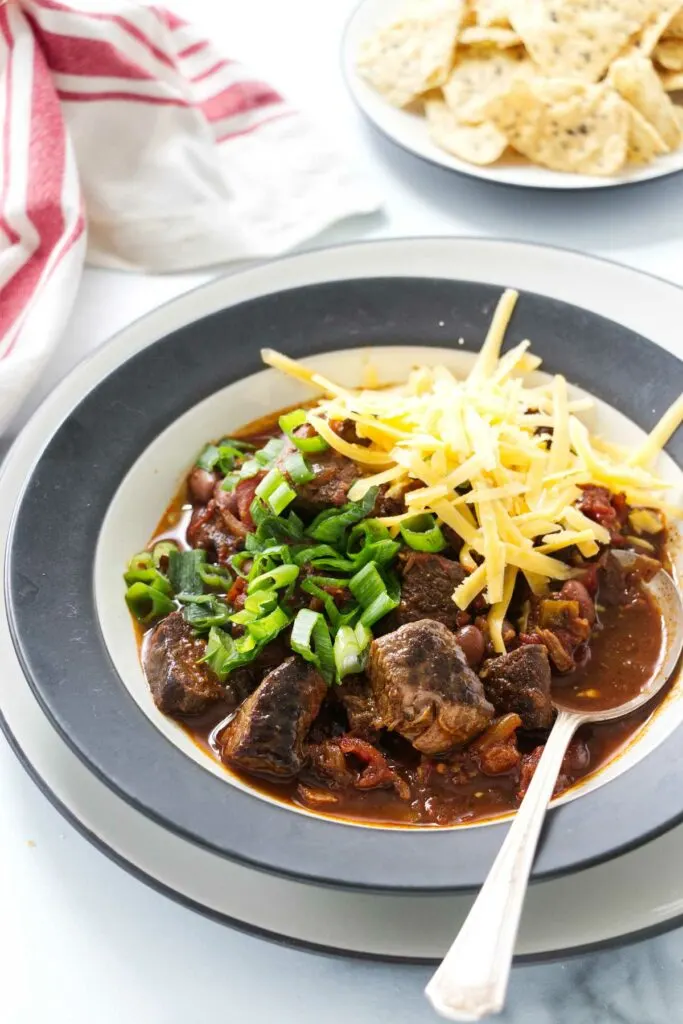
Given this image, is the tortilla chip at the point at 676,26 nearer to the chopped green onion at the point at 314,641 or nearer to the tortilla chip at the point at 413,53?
the tortilla chip at the point at 413,53

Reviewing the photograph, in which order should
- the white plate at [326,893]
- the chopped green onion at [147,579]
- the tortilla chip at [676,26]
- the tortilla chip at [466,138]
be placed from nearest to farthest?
the white plate at [326,893]
the chopped green onion at [147,579]
the tortilla chip at [466,138]
the tortilla chip at [676,26]

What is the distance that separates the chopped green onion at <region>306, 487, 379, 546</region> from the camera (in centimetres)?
338

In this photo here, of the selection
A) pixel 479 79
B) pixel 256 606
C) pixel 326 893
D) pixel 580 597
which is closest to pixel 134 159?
pixel 479 79

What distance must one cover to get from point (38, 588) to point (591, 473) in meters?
1.85

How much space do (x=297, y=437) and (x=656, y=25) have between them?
9.23ft

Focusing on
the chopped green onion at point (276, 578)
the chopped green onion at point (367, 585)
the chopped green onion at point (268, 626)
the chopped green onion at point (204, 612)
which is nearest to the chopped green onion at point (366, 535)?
the chopped green onion at point (367, 585)

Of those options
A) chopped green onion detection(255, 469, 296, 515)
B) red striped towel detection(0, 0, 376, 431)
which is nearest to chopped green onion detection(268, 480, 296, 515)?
chopped green onion detection(255, 469, 296, 515)

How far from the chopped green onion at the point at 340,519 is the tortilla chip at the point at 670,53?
2844mm

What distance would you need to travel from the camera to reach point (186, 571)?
137 inches

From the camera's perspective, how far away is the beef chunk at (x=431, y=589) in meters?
3.30

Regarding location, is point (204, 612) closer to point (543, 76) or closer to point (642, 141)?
point (642, 141)

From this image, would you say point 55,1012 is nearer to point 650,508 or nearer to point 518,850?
point 518,850

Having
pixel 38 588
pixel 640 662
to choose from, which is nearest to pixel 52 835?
pixel 38 588

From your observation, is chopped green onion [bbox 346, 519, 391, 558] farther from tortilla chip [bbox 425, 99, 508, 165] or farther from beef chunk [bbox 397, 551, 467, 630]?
tortilla chip [bbox 425, 99, 508, 165]
